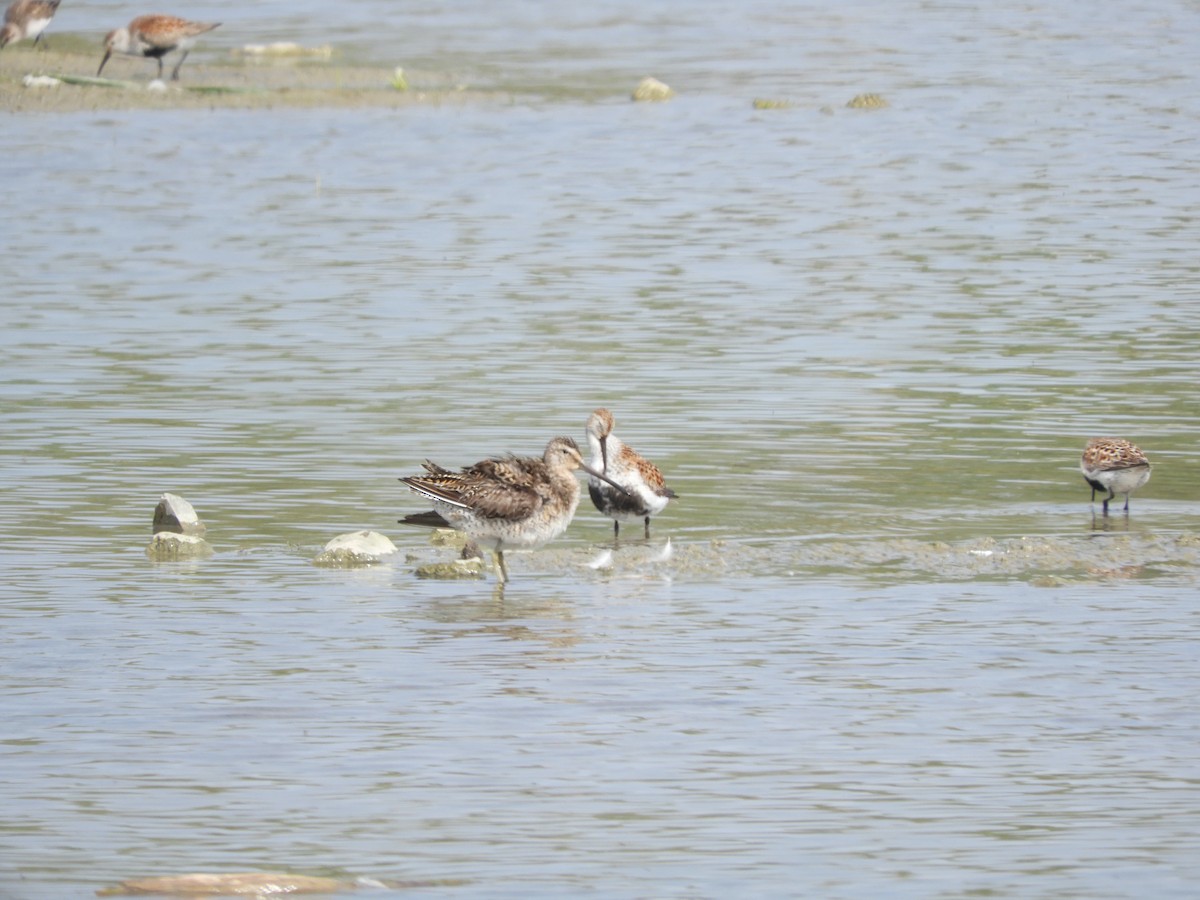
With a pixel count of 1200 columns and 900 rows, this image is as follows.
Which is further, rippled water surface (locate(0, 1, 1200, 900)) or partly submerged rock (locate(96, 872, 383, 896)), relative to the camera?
rippled water surface (locate(0, 1, 1200, 900))

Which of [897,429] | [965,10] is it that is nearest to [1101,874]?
[897,429]

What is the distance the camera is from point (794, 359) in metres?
19.2

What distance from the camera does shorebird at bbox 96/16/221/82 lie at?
38.3 meters

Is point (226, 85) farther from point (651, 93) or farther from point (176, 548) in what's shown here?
point (176, 548)

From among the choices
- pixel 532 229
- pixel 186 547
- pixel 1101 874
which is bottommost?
pixel 1101 874

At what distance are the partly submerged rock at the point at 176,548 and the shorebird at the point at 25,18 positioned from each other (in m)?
29.0

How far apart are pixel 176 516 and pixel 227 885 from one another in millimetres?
5915

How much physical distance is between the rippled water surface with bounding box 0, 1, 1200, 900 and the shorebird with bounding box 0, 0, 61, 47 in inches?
251

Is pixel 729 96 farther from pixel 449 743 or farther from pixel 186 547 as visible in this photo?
pixel 449 743

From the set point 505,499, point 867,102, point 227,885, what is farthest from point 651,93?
point 227,885

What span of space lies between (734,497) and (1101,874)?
6902 mm

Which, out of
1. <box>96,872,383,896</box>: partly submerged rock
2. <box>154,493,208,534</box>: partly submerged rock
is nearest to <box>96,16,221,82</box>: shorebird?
<box>154,493,208,534</box>: partly submerged rock

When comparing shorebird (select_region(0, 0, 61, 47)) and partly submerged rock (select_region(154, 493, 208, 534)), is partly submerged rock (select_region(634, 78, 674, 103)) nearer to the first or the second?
shorebird (select_region(0, 0, 61, 47))

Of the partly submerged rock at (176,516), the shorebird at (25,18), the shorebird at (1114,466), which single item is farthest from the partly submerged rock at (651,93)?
the partly submerged rock at (176,516)
